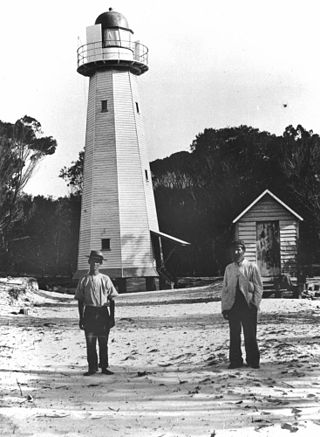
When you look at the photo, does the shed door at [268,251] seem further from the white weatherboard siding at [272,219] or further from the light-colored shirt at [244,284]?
the light-colored shirt at [244,284]

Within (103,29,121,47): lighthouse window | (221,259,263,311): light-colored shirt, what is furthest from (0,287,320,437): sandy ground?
(103,29,121,47): lighthouse window

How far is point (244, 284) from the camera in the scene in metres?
10.2

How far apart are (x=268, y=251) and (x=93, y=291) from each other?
49.1ft

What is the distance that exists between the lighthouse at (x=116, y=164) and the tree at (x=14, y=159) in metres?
6.12

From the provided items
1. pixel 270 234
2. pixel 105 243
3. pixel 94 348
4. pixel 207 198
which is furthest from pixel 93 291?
pixel 207 198

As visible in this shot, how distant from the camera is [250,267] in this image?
1035 centimetres

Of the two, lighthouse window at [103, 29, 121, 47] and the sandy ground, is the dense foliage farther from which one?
the sandy ground

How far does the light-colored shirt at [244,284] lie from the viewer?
402 inches

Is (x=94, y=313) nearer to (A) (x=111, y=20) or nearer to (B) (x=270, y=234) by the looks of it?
(B) (x=270, y=234)

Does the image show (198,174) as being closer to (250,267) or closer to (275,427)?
(250,267)

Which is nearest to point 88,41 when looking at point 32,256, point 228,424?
point 32,256

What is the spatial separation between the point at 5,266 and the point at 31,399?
42066 millimetres

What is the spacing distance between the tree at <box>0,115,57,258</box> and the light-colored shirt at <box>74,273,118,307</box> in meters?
29.6

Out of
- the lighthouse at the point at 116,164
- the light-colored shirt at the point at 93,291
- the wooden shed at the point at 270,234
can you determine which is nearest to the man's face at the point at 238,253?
the light-colored shirt at the point at 93,291
